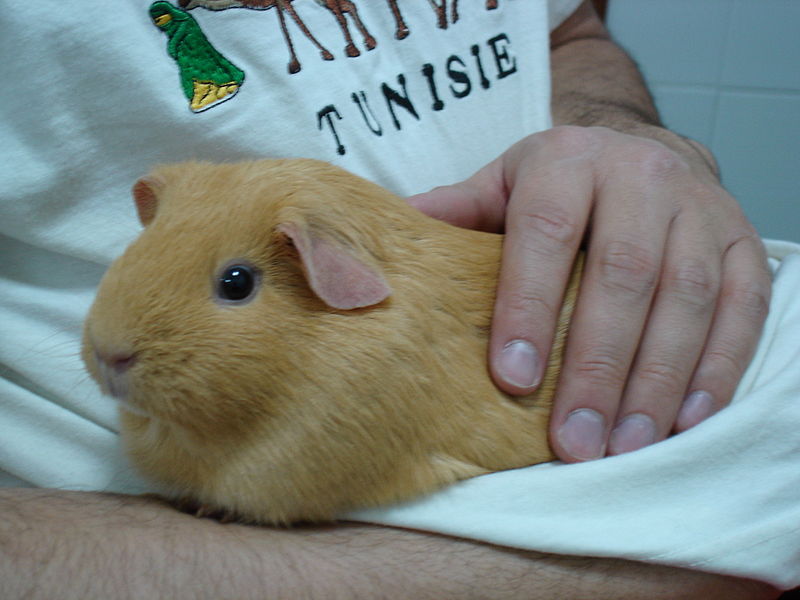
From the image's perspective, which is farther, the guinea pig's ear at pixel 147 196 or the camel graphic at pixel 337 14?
the camel graphic at pixel 337 14

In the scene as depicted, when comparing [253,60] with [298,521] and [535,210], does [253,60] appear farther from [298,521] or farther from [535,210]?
[298,521]

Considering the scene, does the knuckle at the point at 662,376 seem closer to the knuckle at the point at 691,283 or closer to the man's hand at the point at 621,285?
the man's hand at the point at 621,285

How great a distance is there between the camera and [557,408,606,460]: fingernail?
2.70ft

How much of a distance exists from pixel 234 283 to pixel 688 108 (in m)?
2.33

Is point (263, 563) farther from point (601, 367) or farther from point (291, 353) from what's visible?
point (601, 367)

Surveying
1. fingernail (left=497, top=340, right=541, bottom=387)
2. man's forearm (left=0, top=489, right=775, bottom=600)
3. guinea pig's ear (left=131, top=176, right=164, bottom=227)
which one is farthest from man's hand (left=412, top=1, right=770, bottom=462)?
guinea pig's ear (left=131, top=176, right=164, bottom=227)

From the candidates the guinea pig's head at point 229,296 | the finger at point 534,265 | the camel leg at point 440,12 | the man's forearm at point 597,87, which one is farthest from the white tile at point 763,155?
the guinea pig's head at point 229,296

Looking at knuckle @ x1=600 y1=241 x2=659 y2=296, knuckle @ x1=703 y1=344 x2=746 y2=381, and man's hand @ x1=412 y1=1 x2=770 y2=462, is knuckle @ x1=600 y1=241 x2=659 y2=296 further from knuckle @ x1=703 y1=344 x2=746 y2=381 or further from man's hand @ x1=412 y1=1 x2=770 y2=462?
knuckle @ x1=703 y1=344 x2=746 y2=381

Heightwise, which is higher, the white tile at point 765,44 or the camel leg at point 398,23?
the camel leg at point 398,23

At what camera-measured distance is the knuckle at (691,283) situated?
2.97 feet

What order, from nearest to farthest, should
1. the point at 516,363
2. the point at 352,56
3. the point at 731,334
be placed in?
the point at 516,363, the point at 731,334, the point at 352,56

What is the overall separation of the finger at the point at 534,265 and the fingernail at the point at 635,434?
0.14 meters

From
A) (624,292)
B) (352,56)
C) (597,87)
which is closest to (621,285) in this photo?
(624,292)

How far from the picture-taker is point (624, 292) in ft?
2.85
